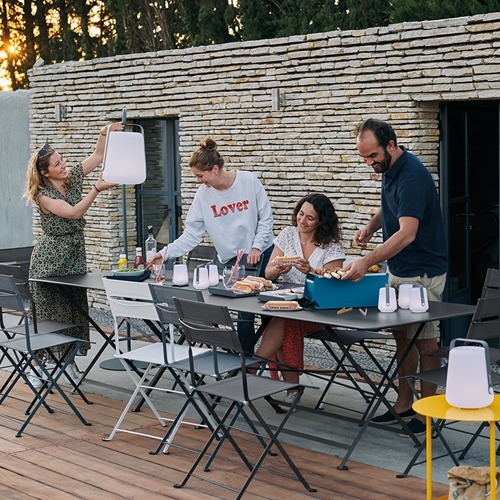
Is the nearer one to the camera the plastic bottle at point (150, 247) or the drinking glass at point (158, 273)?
the drinking glass at point (158, 273)

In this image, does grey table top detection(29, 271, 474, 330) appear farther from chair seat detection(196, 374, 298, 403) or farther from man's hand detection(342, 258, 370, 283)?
chair seat detection(196, 374, 298, 403)

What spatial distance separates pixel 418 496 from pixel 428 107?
146 inches

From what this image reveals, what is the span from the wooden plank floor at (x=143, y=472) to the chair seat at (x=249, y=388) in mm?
483

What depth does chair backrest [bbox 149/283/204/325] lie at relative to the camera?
495 cm

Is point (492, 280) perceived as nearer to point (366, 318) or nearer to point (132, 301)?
point (366, 318)

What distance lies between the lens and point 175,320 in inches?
198

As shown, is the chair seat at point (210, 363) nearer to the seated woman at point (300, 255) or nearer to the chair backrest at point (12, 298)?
the seated woman at point (300, 255)

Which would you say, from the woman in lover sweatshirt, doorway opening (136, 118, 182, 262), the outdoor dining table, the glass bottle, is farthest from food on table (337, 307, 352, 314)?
doorway opening (136, 118, 182, 262)

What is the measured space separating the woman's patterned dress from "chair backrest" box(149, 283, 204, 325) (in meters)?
1.55

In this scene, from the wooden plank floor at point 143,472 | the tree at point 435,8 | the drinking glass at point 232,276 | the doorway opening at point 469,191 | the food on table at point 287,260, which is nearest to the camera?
the wooden plank floor at point 143,472

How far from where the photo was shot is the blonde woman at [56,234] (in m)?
6.53

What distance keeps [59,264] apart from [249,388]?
8.39ft

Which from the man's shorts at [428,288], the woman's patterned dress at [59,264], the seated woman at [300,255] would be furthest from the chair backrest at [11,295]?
the man's shorts at [428,288]

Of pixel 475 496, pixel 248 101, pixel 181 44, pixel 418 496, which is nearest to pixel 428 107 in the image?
pixel 248 101
